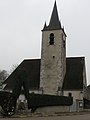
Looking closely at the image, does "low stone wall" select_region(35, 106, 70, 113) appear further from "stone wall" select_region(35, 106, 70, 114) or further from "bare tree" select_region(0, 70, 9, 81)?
"bare tree" select_region(0, 70, 9, 81)

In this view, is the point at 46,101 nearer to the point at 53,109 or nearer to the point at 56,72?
the point at 53,109

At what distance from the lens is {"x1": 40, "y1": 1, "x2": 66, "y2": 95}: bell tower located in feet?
150

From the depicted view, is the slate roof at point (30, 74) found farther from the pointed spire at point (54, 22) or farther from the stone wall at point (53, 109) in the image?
the stone wall at point (53, 109)

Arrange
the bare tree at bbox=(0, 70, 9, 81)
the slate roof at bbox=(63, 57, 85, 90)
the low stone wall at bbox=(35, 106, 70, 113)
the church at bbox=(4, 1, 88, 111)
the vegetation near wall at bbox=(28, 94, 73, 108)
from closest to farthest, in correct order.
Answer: the vegetation near wall at bbox=(28, 94, 73, 108), the low stone wall at bbox=(35, 106, 70, 113), the church at bbox=(4, 1, 88, 111), the slate roof at bbox=(63, 57, 85, 90), the bare tree at bbox=(0, 70, 9, 81)

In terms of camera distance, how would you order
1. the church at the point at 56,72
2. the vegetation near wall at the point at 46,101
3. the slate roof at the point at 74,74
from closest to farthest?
the vegetation near wall at the point at 46,101
the church at the point at 56,72
the slate roof at the point at 74,74

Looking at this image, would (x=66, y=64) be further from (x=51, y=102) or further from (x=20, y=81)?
(x=20, y=81)

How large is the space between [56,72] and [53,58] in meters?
2.45

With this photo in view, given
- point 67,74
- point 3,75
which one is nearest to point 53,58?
point 67,74

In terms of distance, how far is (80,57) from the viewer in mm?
50594

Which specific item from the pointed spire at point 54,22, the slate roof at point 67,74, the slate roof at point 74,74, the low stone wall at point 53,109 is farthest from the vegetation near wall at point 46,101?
the pointed spire at point 54,22

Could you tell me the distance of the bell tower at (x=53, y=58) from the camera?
150 ft

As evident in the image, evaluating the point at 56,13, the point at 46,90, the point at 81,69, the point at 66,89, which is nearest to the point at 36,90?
the point at 46,90

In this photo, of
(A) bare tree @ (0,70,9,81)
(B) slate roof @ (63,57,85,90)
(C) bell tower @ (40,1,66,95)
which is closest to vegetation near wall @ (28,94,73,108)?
(B) slate roof @ (63,57,85,90)

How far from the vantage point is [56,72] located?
46.1m
